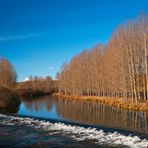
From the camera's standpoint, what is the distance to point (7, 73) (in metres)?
99.6

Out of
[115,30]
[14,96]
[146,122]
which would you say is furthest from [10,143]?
[115,30]

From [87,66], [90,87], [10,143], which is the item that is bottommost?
[10,143]

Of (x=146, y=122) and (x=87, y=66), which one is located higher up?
(x=87, y=66)

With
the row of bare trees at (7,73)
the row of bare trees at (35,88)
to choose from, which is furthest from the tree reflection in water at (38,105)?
the row of bare trees at (35,88)

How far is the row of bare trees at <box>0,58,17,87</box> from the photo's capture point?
96613 millimetres

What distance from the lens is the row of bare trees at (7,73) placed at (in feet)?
317

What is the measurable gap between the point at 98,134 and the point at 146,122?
920 cm

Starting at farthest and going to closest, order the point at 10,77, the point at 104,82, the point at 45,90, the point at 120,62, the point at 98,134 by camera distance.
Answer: the point at 45,90
the point at 10,77
the point at 104,82
the point at 120,62
the point at 98,134

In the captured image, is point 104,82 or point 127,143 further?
point 104,82

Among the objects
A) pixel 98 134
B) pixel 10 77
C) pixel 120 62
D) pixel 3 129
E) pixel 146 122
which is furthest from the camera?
pixel 10 77

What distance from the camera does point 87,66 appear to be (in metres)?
79.8

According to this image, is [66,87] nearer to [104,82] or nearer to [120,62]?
[104,82]

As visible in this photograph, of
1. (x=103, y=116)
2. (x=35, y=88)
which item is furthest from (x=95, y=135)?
(x=35, y=88)

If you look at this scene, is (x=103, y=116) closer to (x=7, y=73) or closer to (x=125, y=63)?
(x=125, y=63)
